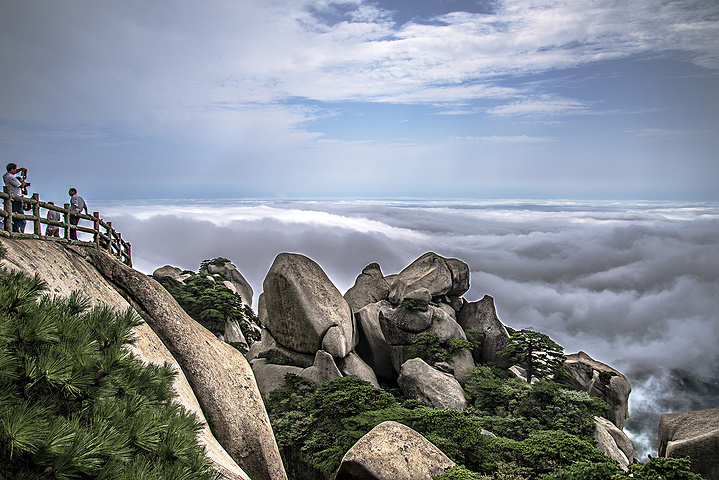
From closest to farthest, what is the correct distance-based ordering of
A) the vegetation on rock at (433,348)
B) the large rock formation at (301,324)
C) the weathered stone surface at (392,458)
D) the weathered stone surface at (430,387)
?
1. the weathered stone surface at (392,458)
2. the weathered stone surface at (430,387)
3. the large rock formation at (301,324)
4. the vegetation on rock at (433,348)

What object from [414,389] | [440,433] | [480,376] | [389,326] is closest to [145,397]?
Answer: [440,433]

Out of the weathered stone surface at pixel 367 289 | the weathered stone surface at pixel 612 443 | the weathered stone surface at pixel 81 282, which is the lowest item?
the weathered stone surface at pixel 612 443

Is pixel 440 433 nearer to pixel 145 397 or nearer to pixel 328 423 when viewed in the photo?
pixel 328 423

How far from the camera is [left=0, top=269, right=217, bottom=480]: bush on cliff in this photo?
320 centimetres

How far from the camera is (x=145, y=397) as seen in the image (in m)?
4.58

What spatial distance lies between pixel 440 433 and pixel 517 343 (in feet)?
30.2

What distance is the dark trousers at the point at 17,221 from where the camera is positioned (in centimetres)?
984

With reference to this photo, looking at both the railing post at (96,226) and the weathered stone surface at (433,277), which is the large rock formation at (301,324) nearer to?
the weathered stone surface at (433,277)

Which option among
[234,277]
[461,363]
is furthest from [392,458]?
[234,277]

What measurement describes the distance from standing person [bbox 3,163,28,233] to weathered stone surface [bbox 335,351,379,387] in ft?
39.3

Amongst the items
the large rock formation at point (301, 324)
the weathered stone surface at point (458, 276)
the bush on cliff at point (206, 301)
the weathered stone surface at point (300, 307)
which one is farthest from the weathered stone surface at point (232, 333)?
the weathered stone surface at point (458, 276)

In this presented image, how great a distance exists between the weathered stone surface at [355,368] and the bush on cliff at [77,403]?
14.3m

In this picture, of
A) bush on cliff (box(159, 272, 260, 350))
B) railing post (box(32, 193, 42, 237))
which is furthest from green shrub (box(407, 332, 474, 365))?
railing post (box(32, 193, 42, 237))

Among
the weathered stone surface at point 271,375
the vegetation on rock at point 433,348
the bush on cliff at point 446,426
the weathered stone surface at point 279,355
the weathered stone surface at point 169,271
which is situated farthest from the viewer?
the weathered stone surface at point 169,271
